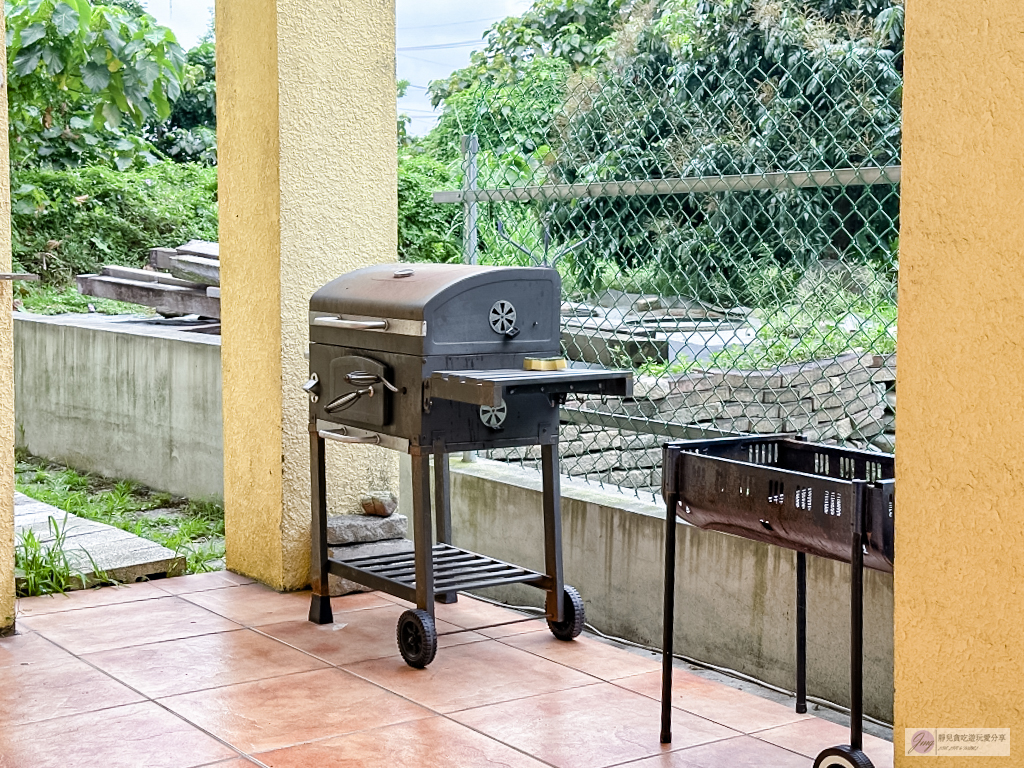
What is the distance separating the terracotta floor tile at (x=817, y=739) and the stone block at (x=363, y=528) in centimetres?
185

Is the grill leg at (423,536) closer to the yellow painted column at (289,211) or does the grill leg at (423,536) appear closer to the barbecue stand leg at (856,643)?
the yellow painted column at (289,211)

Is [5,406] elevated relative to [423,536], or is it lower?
elevated

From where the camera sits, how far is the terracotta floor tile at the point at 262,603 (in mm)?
4367

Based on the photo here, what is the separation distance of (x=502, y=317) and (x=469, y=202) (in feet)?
4.80

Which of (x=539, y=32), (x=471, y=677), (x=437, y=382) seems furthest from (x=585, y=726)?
(x=539, y=32)

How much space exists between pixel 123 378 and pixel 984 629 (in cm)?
598

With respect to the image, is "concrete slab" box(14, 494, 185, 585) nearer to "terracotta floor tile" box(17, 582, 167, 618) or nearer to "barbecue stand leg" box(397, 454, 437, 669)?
"terracotta floor tile" box(17, 582, 167, 618)

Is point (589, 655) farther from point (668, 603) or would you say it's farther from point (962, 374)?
point (962, 374)

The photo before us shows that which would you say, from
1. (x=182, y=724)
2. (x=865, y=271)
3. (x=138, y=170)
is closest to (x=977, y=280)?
(x=865, y=271)

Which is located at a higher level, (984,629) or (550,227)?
(550,227)

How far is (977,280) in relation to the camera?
2236mm

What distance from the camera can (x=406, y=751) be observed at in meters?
3.17

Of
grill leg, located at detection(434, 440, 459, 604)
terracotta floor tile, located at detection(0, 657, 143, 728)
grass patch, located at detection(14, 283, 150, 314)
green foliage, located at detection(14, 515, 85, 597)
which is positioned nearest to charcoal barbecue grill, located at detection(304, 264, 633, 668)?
grill leg, located at detection(434, 440, 459, 604)

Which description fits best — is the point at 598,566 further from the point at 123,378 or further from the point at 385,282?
the point at 123,378
